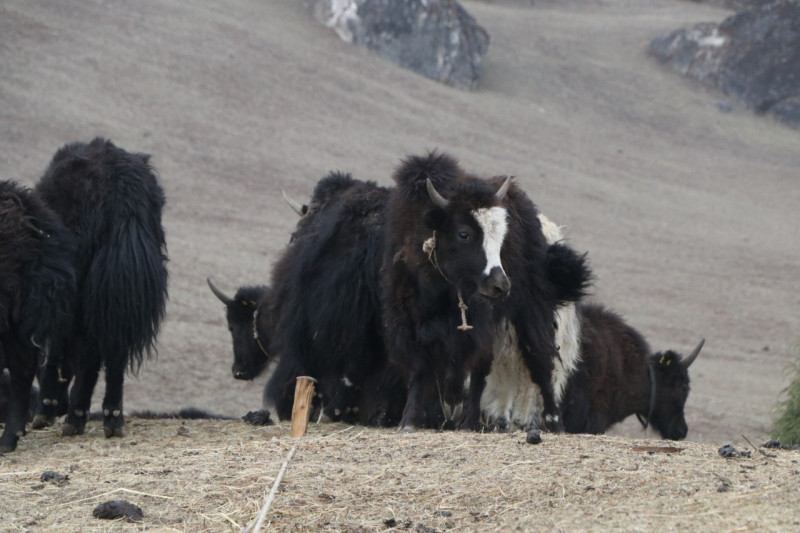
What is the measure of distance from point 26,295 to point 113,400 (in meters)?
1.02

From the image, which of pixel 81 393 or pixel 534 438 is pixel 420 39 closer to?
pixel 81 393

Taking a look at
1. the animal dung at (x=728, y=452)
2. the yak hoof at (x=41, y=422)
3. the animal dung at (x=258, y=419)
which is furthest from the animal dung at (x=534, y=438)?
the yak hoof at (x=41, y=422)

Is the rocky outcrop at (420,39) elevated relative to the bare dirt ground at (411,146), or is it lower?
elevated

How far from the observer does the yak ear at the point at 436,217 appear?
7.52 m

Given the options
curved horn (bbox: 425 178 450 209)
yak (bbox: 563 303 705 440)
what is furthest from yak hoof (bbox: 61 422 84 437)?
yak (bbox: 563 303 705 440)

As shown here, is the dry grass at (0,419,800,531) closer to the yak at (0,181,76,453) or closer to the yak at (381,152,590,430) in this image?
the yak at (0,181,76,453)

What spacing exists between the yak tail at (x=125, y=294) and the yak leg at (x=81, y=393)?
152 millimetres

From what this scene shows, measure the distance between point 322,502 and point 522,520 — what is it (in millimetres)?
939

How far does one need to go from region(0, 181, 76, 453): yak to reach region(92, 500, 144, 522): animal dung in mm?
2364

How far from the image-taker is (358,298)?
27.9 feet

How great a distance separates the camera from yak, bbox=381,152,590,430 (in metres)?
7.43

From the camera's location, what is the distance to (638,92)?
155 feet

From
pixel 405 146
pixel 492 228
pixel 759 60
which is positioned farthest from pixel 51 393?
pixel 759 60

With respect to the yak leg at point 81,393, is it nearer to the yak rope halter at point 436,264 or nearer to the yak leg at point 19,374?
the yak leg at point 19,374
